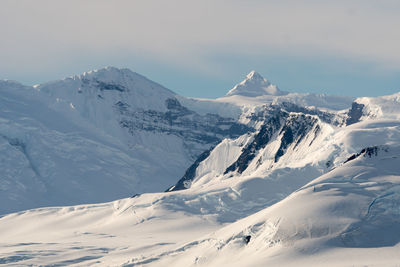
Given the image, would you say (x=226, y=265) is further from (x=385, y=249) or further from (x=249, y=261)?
(x=385, y=249)

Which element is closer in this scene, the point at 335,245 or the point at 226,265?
the point at 335,245

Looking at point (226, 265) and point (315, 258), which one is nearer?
point (315, 258)

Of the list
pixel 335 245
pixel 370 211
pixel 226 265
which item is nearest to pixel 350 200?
pixel 370 211

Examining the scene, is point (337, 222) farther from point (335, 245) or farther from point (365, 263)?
point (365, 263)

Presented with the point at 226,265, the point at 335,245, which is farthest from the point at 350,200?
the point at 226,265

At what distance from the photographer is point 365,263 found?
164 m

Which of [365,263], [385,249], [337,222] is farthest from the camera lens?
[337,222]

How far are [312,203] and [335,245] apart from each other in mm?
18920

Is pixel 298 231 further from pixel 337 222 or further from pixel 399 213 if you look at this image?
Answer: pixel 399 213

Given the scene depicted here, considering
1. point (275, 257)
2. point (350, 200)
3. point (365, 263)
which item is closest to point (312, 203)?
point (350, 200)

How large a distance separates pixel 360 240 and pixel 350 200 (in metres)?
16.6

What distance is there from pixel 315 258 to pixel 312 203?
24.1 metres

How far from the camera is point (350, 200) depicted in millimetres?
197500

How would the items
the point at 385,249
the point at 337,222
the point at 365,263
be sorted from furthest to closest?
the point at 337,222, the point at 385,249, the point at 365,263
